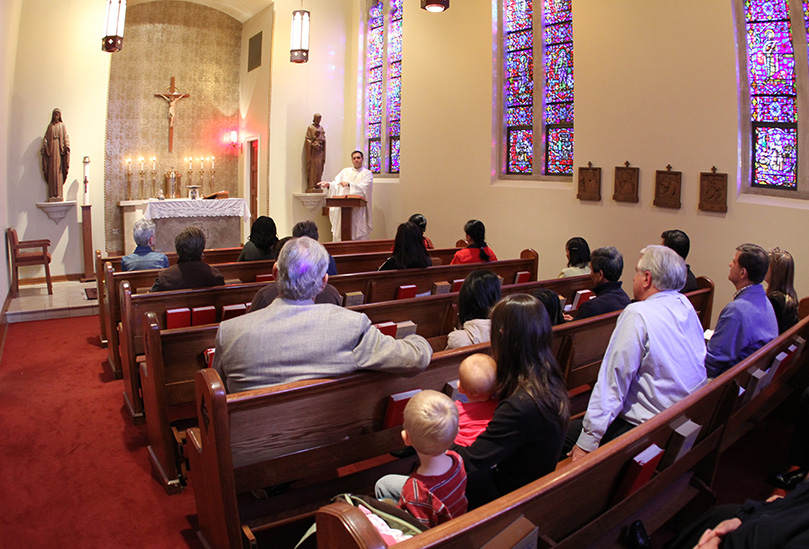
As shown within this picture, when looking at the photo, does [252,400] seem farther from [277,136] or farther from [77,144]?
[277,136]

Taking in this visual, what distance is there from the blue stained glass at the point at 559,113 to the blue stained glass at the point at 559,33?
0.75 m

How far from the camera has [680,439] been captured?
2064 millimetres

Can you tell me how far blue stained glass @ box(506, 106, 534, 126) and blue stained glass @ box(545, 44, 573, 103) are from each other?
12.3 inches

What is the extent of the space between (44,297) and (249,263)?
3.79 metres

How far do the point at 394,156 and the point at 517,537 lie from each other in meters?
9.41

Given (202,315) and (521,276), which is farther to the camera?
(521,276)

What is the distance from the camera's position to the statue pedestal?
836 centimetres

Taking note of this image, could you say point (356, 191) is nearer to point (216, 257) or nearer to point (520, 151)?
point (520, 151)

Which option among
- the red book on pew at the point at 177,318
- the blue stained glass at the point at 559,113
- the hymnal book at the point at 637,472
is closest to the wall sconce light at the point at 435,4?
the blue stained glass at the point at 559,113

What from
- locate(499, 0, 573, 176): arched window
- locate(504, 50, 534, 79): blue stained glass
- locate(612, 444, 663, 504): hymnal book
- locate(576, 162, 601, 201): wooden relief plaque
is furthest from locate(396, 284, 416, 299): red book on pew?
locate(504, 50, 534, 79): blue stained glass

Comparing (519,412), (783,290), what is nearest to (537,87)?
(783,290)

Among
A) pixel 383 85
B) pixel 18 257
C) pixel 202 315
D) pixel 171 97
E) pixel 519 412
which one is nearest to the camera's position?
pixel 519 412

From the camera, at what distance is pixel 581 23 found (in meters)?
7.03

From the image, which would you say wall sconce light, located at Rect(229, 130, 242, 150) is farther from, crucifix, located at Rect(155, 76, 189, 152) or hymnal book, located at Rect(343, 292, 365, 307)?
hymnal book, located at Rect(343, 292, 365, 307)
